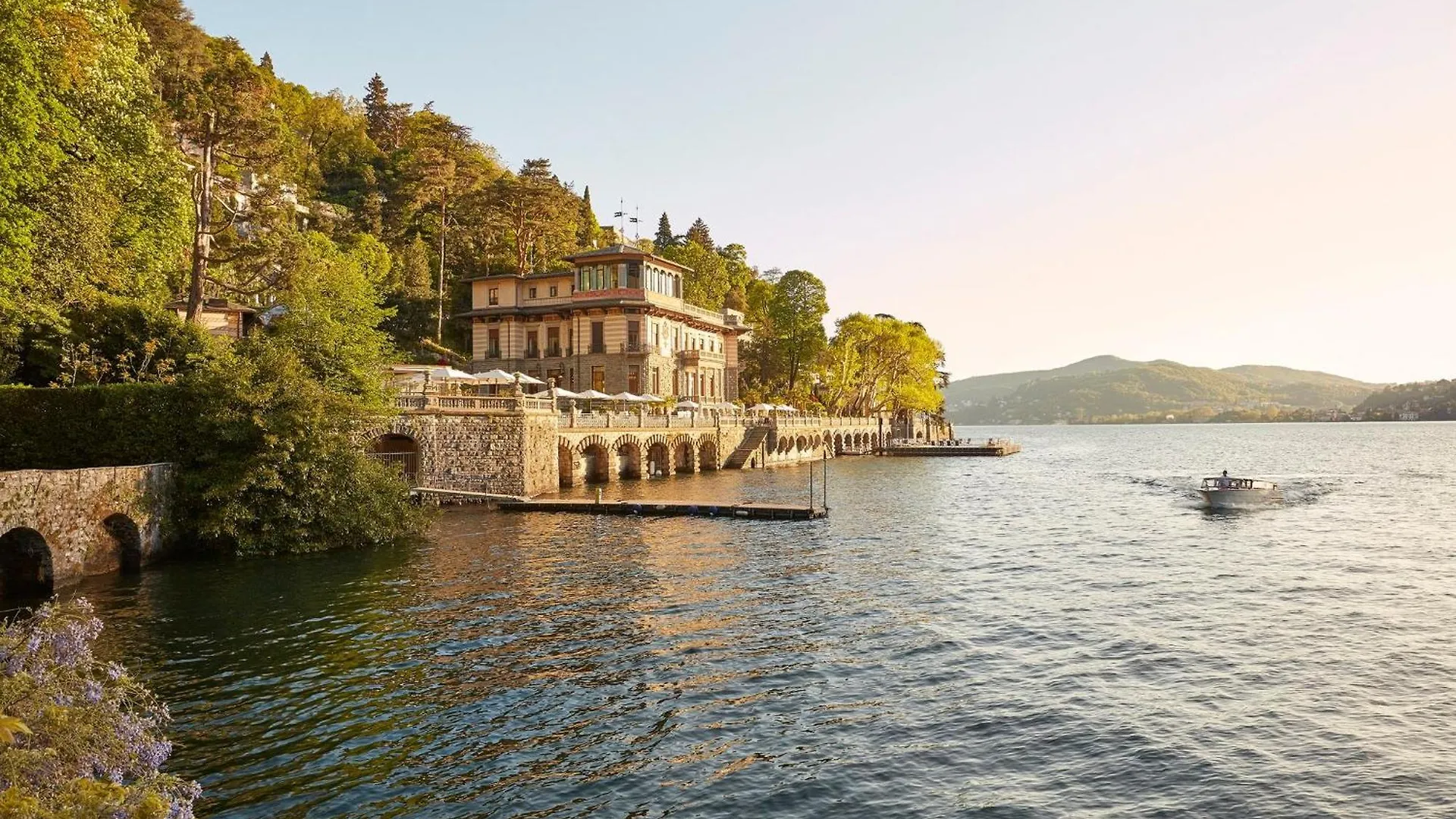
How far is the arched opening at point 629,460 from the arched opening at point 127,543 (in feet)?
124

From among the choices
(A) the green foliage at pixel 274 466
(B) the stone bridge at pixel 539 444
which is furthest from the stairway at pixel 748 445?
(A) the green foliage at pixel 274 466

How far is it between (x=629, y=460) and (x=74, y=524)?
148ft

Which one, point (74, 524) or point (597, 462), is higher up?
point (597, 462)

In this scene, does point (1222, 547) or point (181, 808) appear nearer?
point (181, 808)

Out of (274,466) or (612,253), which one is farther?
(612,253)

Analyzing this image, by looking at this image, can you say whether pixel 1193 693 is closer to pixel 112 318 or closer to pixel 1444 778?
pixel 1444 778

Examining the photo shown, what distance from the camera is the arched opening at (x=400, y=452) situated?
47.1 metres

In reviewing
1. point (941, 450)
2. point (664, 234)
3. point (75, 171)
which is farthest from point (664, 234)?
point (75, 171)

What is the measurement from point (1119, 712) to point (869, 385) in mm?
102656

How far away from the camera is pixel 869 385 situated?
11850 cm

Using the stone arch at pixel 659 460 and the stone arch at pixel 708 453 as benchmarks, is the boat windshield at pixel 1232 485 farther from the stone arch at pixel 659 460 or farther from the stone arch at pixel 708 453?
the stone arch at pixel 708 453

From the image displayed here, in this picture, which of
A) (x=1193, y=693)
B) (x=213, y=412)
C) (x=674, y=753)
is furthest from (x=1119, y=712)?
(x=213, y=412)

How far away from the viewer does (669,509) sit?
4497 cm

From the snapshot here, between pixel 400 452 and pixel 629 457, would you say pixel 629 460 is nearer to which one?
pixel 629 457
